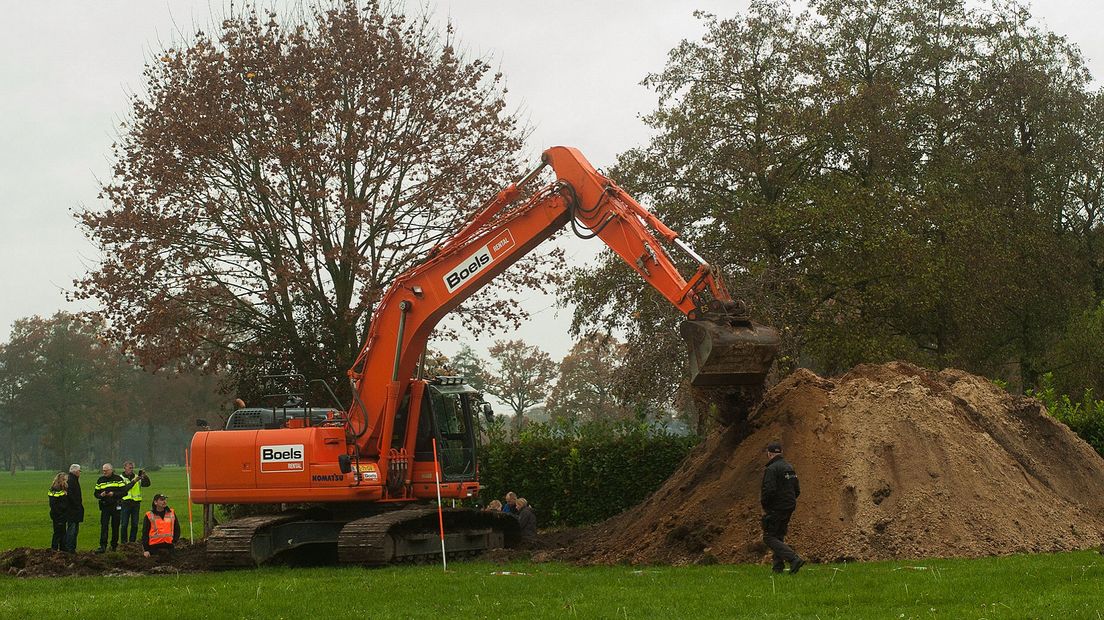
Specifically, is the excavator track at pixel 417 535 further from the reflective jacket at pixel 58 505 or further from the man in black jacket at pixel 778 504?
the reflective jacket at pixel 58 505

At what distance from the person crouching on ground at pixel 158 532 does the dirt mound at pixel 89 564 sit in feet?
0.62

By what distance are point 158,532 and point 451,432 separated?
16.4ft

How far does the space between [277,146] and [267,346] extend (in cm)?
498

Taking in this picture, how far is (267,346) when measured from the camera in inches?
1132

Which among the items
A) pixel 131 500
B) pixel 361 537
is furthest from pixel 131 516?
pixel 361 537

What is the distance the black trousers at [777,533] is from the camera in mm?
13266

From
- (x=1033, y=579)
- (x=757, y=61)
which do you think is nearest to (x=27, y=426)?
(x=757, y=61)

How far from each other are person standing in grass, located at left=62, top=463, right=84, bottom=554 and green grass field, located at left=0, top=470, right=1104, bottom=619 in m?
4.91

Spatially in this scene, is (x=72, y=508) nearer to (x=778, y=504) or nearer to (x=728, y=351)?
(x=728, y=351)

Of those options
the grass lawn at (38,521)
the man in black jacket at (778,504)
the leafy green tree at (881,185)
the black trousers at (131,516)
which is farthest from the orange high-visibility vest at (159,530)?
the leafy green tree at (881,185)

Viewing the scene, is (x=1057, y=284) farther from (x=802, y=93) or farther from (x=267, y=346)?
(x=267, y=346)

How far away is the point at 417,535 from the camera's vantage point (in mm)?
17328

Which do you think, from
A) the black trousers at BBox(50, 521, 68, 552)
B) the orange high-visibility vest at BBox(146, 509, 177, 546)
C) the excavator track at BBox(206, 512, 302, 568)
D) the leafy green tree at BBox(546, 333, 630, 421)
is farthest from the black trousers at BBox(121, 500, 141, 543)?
the leafy green tree at BBox(546, 333, 630, 421)

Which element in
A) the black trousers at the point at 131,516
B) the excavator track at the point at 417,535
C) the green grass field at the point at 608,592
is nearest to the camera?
the green grass field at the point at 608,592
